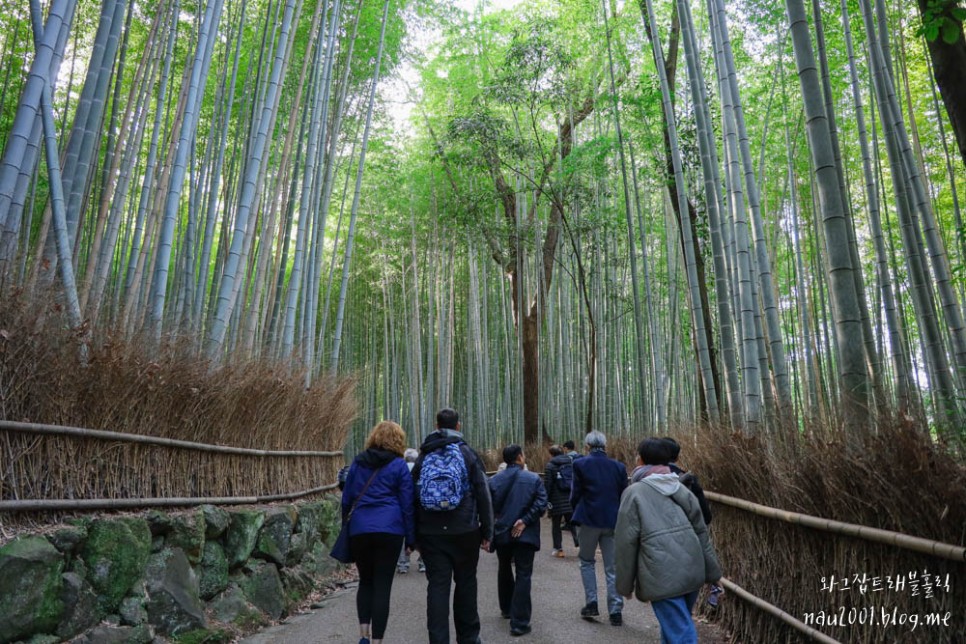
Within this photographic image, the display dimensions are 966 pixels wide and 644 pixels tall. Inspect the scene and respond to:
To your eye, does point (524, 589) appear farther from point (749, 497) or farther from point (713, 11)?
point (713, 11)

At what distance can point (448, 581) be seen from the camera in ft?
8.96

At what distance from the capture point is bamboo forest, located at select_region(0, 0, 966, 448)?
300cm

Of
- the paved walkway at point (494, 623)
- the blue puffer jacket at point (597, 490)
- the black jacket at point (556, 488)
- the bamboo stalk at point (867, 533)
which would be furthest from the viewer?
the black jacket at point (556, 488)

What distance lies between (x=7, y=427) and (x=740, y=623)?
3.19 m

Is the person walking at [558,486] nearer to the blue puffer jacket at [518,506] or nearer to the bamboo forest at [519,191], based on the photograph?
the bamboo forest at [519,191]

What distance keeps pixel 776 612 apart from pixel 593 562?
1229 mm

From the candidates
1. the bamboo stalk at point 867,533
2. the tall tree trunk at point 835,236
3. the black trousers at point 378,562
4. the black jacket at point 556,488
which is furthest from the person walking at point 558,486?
the tall tree trunk at point 835,236

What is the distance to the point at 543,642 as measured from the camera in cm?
331

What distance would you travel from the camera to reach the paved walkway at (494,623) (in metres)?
3.40

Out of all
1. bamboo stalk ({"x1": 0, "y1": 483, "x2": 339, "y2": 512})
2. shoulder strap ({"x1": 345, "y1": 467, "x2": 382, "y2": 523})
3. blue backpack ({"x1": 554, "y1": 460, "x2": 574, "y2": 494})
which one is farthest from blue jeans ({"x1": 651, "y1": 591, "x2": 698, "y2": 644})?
blue backpack ({"x1": 554, "y1": 460, "x2": 574, "y2": 494})

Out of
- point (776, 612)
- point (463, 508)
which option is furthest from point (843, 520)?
point (463, 508)

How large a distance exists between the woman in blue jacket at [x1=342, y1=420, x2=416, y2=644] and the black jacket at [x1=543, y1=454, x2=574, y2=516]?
3.36m

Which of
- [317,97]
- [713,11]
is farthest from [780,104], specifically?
[317,97]

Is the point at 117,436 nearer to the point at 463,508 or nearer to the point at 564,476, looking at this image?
the point at 463,508
